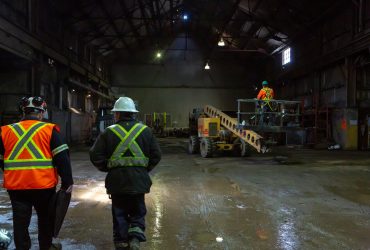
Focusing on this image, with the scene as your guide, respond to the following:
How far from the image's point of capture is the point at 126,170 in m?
3.71

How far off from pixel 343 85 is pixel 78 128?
1734 cm

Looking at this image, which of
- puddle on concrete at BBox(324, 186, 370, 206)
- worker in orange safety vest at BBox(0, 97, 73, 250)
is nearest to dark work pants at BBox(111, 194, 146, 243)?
worker in orange safety vest at BBox(0, 97, 73, 250)

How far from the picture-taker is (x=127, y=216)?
387 cm

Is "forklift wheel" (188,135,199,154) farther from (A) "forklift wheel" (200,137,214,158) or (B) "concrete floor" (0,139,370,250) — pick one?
(B) "concrete floor" (0,139,370,250)

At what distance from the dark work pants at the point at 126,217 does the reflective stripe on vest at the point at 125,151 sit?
1.10 feet

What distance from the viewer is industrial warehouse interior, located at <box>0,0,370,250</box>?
5566 millimetres

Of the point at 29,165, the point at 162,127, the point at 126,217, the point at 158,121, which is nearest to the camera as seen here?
the point at 29,165

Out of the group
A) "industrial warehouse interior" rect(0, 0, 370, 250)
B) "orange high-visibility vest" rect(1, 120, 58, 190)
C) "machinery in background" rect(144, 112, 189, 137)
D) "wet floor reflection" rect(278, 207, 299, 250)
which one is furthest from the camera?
"machinery in background" rect(144, 112, 189, 137)

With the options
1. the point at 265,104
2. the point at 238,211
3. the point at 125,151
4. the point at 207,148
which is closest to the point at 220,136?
the point at 207,148

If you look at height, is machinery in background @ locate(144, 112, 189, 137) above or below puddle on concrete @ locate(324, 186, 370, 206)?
above

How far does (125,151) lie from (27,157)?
94cm

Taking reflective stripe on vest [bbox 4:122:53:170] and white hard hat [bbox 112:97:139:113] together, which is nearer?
reflective stripe on vest [bbox 4:122:53:170]

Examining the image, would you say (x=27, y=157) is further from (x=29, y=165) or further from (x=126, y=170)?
(x=126, y=170)

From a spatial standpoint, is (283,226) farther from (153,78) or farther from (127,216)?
(153,78)
